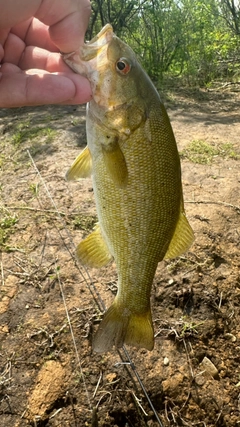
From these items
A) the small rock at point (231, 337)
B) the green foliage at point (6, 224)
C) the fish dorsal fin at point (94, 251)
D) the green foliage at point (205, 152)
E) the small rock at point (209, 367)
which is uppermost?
the fish dorsal fin at point (94, 251)

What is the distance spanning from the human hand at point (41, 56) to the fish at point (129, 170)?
8 cm

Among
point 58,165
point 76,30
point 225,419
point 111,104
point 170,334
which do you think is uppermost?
point 76,30

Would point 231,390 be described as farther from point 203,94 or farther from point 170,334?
point 203,94

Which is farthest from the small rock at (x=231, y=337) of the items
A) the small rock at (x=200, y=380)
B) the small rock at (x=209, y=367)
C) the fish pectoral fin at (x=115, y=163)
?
the fish pectoral fin at (x=115, y=163)

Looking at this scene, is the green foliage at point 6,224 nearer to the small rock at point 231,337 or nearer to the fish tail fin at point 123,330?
the fish tail fin at point 123,330

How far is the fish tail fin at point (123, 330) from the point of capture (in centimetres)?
185

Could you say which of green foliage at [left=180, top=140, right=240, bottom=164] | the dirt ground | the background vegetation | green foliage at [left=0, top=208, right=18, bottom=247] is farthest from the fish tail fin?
the background vegetation

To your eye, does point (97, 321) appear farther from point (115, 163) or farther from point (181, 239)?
point (115, 163)

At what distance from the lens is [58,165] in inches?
176

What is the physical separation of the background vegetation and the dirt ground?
7.21 metres

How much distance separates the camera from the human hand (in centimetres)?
164

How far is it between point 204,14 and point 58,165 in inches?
377

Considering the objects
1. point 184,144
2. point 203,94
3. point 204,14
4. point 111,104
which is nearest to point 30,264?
point 111,104

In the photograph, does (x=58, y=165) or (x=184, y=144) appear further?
(x=184, y=144)
